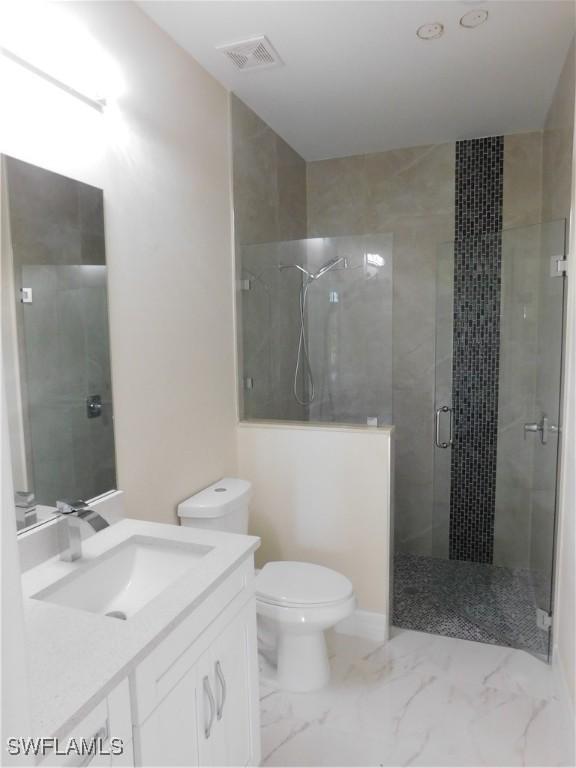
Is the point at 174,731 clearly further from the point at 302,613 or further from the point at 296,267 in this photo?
the point at 296,267

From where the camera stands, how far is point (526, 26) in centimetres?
211

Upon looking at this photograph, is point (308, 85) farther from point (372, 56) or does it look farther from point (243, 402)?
point (243, 402)

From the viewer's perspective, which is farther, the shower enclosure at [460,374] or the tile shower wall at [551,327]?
the shower enclosure at [460,374]

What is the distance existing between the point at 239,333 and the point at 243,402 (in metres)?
0.38

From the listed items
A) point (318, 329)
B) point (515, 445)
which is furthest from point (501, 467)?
point (318, 329)

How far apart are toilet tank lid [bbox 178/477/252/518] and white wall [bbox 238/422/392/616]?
28 cm

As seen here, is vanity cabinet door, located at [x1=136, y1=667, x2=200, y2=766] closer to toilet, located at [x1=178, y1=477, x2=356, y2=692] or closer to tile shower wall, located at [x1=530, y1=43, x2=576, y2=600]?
toilet, located at [x1=178, y1=477, x2=356, y2=692]

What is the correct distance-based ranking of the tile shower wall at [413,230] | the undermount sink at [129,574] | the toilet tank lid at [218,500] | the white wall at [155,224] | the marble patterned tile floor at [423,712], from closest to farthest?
the undermount sink at [129,574] → the white wall at [155,224] → the marble patterned tile floor at [423,712] → the toilet tank lid at [218,500] → the tile shower wall at [413,230]

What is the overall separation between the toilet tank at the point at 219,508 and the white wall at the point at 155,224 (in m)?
0.06

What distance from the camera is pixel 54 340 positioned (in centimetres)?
161

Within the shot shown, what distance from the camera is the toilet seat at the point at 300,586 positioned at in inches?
83.0

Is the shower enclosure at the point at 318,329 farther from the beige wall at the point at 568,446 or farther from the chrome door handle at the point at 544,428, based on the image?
the beige wall at the point at 568,446

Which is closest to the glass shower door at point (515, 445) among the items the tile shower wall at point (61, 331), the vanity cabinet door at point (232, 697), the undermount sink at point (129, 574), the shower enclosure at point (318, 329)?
the shower enclosure at point (318, 329)

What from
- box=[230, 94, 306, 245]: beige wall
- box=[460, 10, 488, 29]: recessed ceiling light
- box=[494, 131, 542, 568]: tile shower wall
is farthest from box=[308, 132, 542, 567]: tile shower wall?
box=[460, 10, 488, 29]: recessed ceiling light
